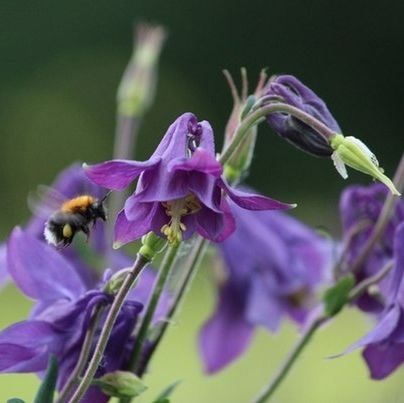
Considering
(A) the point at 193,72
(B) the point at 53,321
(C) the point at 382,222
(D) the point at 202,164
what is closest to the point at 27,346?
(B) the point at 53,321

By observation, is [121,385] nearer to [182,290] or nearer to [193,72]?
[182,290]

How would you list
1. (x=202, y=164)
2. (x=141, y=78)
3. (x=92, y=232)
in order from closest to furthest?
(x=202, y=164) < (x=92, y=232) < (x=141, y=78)

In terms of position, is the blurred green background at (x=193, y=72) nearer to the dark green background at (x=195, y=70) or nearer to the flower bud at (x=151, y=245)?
the dark green background at (x=195, y=70)

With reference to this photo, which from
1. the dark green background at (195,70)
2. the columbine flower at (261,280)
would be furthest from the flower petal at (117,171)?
the dark green background at (195,70)

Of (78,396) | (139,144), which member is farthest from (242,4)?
(78,396)

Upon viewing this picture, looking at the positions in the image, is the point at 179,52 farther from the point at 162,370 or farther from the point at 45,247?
the point at 45,247

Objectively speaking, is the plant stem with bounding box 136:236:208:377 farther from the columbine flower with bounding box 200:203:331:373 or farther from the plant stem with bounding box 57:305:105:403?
the columbine flower with bounding box 200:203:331:373
